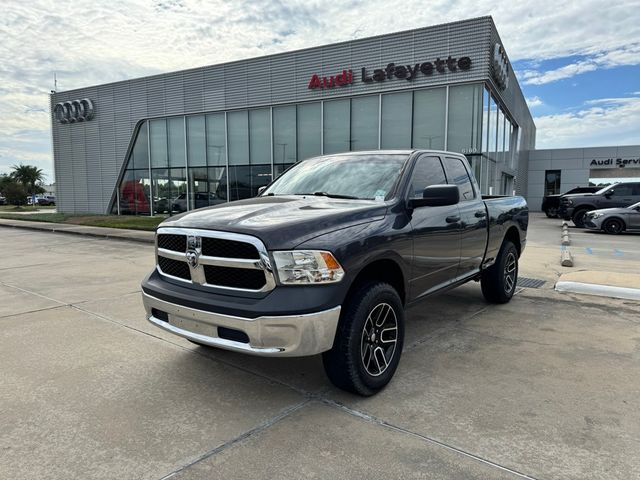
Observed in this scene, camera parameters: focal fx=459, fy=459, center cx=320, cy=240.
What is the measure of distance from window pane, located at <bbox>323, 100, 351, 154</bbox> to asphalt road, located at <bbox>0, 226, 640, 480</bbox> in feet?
47.2

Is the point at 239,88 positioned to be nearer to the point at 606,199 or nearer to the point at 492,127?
the point at 492,127

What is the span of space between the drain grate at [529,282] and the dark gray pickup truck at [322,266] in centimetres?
337

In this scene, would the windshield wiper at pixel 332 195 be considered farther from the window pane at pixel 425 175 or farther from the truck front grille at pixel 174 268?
the truck front grille at pixel 174 268

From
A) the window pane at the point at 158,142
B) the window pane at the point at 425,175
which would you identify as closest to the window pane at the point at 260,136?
the window pane at the point at 158,142

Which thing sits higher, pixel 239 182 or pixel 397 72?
pixel 397 72

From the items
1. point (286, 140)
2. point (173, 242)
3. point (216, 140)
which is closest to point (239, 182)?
point (216, 140)

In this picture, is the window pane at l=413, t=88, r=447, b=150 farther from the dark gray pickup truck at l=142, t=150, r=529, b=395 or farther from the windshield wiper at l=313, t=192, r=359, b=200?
the windshield wiper at l=313, t=192, r=359, b=200

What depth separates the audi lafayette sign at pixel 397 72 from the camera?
16.5m

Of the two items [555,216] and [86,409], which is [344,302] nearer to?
[86,409]

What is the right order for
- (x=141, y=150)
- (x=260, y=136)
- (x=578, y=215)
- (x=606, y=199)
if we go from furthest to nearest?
(x=141, y=150), (x=260, y=136), (x=578, y=215), (x=606, y=199)

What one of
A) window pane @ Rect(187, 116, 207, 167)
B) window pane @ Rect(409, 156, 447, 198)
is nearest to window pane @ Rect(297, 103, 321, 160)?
window pane @ Rect(187, 116, 207, 167)

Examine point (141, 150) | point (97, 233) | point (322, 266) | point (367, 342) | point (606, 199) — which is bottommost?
point (97, 233)

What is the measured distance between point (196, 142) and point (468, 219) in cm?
2062

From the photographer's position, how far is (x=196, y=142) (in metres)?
23.5
